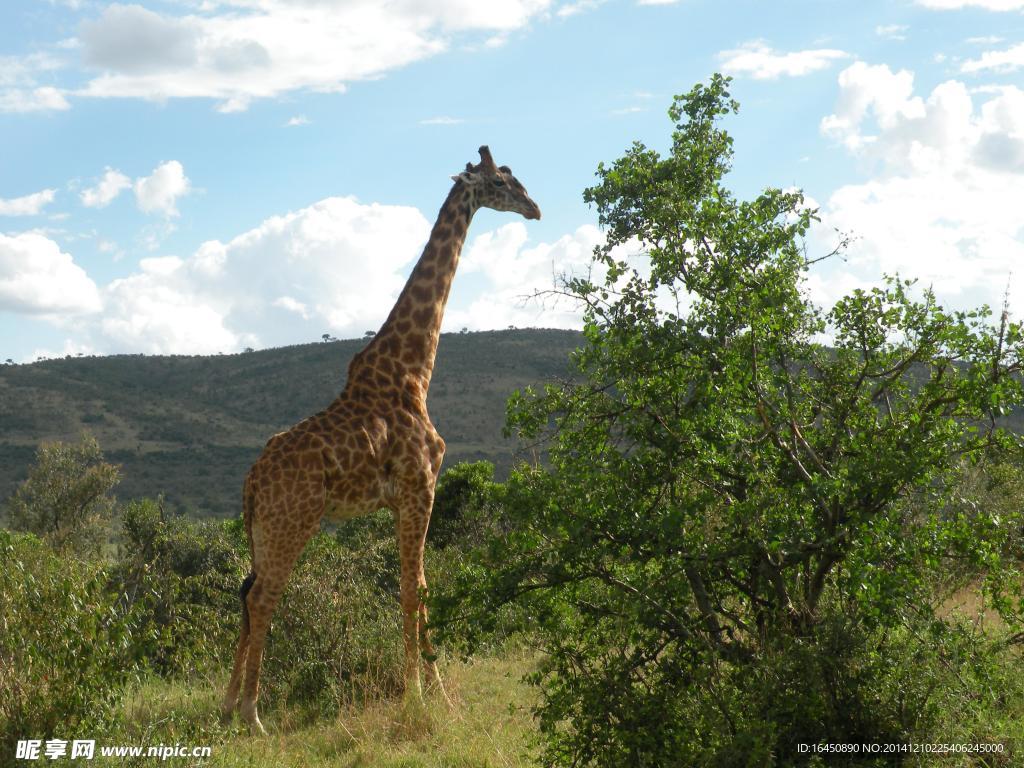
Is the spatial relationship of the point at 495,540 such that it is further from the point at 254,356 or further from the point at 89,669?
the point at 254,356

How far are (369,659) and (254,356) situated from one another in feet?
184

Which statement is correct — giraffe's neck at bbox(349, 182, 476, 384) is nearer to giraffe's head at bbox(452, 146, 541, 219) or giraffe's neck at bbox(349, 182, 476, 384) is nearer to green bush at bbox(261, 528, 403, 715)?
giraffe's head at bbox(452, 146, 541, 219)

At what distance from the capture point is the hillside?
42.2m

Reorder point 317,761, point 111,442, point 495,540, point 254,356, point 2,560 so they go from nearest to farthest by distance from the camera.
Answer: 1. point 495,540
2. point 317,761
3. point 2,560
4. point 111,442
5. point 254,356

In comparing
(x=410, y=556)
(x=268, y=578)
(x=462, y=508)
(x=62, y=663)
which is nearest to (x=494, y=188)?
(x=410, y=556)

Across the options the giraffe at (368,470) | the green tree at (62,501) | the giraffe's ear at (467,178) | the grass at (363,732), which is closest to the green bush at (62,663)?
the grass at (363,732)

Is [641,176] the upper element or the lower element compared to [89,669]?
upper

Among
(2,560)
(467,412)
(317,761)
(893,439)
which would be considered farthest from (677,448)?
(467,412)

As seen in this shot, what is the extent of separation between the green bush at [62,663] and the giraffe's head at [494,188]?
5.05m

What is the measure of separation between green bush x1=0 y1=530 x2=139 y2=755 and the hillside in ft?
103

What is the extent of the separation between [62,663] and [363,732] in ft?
7.69

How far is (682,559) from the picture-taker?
5.21 m

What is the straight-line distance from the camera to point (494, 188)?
30.7ft

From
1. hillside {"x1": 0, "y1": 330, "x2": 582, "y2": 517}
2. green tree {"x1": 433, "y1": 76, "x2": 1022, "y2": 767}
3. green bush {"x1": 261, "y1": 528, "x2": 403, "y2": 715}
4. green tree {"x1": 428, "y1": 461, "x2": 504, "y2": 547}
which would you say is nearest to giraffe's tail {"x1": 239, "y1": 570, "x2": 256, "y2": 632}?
green bush {"x1": 261, "y1": 528, "x2": 403, "y2": 715}
